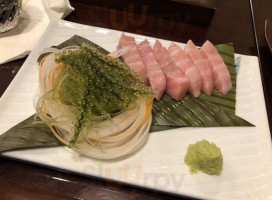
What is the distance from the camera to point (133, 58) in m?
2.45

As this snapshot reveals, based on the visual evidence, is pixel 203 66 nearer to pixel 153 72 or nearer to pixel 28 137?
pixel 153 72

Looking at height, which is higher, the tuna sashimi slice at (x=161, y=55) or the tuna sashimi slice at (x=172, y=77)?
the tuna sashimi slice at (x=161, y=55)

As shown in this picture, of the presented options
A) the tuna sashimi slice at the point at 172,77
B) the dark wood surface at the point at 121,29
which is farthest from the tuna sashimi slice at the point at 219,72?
the dark wood surface at the point at 121,29

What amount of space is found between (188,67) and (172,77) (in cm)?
21

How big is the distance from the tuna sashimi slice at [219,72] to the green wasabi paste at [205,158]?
0.71 m

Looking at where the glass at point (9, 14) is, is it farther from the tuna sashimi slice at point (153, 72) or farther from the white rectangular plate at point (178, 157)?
the tuna sashimi slice at point (153, 72)

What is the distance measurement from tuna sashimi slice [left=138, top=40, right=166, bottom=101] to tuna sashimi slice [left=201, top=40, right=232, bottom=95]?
1.67 ft

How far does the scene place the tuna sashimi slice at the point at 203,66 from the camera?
8.05 ft

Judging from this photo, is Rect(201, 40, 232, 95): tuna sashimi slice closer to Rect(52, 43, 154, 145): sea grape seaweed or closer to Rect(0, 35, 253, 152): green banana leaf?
Rect(0, 35, 253, 152): green banana leaf

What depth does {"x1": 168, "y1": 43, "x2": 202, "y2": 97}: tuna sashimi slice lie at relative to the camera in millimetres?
2406

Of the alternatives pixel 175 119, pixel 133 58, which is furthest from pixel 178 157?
pixel 133 58

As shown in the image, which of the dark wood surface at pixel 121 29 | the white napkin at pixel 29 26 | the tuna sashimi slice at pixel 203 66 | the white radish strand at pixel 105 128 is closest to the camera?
the dark wood surface at pixel 121 29

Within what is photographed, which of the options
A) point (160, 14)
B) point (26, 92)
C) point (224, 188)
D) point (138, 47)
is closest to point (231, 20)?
point (160, 14)

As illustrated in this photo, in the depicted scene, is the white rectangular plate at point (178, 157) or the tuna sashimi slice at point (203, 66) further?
the tuna sashimi slice at point (203, 66)
